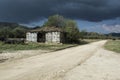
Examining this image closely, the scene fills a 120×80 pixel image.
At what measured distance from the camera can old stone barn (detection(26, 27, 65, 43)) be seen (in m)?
70.2

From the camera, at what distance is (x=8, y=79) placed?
1084cm

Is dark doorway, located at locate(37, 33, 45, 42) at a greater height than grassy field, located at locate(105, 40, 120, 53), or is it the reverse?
dark doorway, located at locate(37, 33, 45, 42)

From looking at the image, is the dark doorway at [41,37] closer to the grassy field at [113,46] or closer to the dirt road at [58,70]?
the grassy field at [113,46]

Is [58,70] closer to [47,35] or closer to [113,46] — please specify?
[113,46]

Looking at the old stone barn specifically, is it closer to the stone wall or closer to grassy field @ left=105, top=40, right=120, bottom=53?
the stone wall

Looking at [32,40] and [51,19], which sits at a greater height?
[51,19]

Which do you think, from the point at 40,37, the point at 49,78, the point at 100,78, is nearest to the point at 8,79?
the point at 49,78

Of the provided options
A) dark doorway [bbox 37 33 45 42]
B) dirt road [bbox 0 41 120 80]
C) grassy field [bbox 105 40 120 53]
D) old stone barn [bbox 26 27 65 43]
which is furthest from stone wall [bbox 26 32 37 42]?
dirt road [bbox 0 41 120 80]

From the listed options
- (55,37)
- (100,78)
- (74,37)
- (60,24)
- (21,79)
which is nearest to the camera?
(21,79)

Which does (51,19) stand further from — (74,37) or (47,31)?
(47,31)

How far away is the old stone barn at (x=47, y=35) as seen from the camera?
70188 mm

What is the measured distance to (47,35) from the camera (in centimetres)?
7325

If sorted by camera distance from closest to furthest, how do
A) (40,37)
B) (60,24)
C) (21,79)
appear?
(21,79) → (40,37) → (60,24)

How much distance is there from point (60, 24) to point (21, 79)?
9485cm
